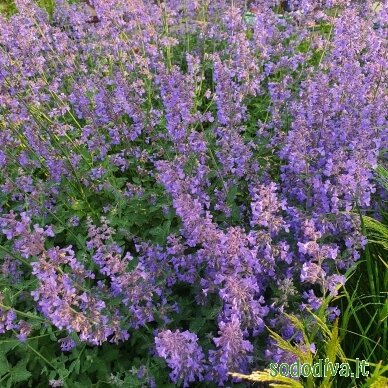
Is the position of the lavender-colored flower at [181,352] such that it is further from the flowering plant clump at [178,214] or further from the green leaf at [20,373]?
the green leaf at [20,373]

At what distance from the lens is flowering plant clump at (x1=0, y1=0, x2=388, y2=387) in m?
2.41

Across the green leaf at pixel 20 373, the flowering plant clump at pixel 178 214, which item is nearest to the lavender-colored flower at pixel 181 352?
the flowering plant clump at pixel 178 214

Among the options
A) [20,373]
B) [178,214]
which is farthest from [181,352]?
[20,373]

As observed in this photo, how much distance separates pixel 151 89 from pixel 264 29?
1.10 m

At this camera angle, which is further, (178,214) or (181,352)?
(178,214)

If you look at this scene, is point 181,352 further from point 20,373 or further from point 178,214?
point 20,373

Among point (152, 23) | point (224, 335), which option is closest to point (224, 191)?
point (224, 335)

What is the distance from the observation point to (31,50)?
4.02 metres

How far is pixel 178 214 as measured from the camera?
8.99 feet

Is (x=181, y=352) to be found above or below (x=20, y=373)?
above

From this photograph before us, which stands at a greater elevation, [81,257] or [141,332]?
[81,257]

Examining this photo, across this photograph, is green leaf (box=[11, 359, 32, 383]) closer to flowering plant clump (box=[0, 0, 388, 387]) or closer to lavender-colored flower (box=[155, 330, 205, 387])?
flowering plant clump (box=[0, 0, 388, 387])

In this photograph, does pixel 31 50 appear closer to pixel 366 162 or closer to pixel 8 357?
pixel 8 357

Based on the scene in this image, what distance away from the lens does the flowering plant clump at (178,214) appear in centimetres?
241
